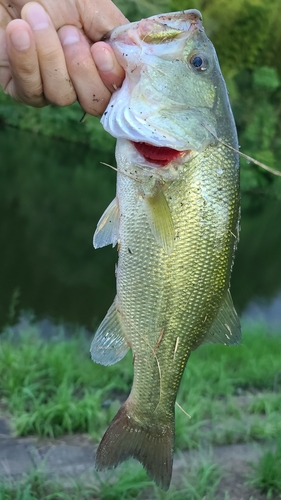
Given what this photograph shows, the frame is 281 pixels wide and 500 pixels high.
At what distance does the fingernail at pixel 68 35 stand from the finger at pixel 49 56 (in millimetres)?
73

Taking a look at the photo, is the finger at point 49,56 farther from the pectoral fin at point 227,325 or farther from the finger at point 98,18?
the pectoral fin at point 227,325

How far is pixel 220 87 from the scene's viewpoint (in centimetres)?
204

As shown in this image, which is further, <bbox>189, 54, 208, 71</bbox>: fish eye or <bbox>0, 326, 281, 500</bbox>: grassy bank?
<bbox>0, 326, 281, 500</bbox>: grassy bank

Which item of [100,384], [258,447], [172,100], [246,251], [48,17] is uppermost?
[48,17]

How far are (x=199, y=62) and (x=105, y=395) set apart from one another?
3.28 meters

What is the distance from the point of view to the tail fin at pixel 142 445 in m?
2.12

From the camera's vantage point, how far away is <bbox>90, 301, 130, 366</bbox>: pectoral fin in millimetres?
2086

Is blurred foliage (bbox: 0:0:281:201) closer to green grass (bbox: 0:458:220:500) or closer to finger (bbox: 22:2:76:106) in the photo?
green grass (bbox: 0:458:220:500)

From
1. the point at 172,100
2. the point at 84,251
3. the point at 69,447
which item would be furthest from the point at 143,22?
the point at 84,251

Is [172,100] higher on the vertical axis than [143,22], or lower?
lower

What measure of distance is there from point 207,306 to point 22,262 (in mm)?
8389

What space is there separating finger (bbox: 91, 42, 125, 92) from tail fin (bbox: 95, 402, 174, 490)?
141 centimetres

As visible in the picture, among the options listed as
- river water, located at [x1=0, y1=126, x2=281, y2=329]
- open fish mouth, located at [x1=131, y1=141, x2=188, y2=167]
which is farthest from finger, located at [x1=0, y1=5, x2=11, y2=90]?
river water, located at [x1=0, y1=126, x2=281, y2=329]

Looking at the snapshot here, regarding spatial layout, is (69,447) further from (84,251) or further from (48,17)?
(84,251)
